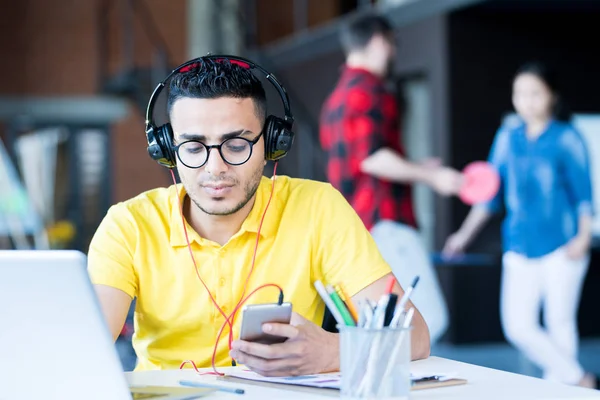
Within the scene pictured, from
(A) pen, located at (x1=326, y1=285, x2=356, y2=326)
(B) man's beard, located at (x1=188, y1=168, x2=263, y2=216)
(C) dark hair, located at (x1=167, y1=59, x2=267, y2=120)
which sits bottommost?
(A) pen, located at (x1=326, y1=285, x2=356, y2=326)

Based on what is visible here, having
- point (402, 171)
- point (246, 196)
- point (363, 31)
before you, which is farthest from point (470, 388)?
point (363, 31)

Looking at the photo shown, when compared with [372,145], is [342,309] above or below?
below

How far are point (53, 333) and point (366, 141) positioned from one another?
8.96ft

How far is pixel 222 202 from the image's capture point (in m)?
1.96

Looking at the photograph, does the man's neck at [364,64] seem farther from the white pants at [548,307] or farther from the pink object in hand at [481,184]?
the white pants at [548,307]

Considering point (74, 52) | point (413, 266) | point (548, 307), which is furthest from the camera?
point (74, 52)

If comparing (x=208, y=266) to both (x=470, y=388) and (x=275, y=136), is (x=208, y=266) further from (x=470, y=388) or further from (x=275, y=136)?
(x=470, y=388)

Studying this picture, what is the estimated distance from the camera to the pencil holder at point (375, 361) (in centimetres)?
137

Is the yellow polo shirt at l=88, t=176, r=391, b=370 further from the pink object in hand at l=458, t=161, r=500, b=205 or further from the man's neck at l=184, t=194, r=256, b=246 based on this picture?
the pink object in hand at l=458, t=161, r=500, b=205

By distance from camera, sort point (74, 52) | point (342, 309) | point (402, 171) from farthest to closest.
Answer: point (74, 52), point (402, 171), point (342, 309)

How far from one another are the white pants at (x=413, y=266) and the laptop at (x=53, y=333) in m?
2.01

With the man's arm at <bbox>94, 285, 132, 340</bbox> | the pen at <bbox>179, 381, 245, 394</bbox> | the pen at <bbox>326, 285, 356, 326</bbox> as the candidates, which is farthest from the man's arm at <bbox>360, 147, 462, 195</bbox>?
the pen at <bbox>326, 285, 356, 326</bbox>

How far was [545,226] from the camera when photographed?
4.44 meters

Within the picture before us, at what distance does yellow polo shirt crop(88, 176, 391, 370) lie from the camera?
77.7 inches
